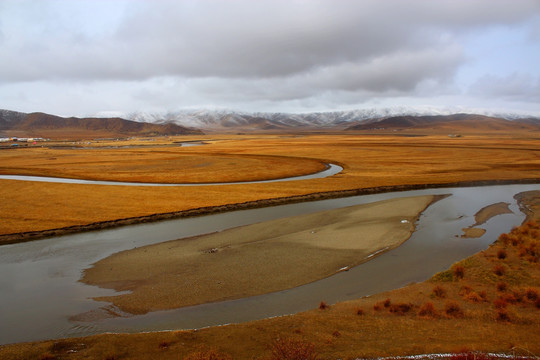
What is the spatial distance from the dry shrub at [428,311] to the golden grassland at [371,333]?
0.03 m

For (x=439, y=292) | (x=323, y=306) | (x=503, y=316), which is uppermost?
(x=503, y=316)

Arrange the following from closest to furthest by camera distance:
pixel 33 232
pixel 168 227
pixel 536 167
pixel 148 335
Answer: pixel 148 335, pixel 33 232, pixel 168 227, pixel 536 167

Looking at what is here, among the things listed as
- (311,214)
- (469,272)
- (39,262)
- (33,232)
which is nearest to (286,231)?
(311,214)

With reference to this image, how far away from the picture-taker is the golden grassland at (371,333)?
9.58 meters

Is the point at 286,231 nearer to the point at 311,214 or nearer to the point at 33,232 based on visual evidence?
the point at 311,214

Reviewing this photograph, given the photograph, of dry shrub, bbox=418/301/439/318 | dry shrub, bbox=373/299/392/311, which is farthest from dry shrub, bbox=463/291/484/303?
dry shrub, bbox=373/299/392/311

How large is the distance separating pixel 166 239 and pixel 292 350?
14694 millimetres

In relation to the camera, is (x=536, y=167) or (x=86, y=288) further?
(x=536, y=167)

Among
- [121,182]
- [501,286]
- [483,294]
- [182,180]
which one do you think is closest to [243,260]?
[483,294]

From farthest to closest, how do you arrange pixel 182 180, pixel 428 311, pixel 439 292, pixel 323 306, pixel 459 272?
pixel 182 180 → pixel 459 272 → pixel 439 292 → pixel 323 306 → pixel 428 311

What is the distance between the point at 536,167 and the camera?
49.4 m

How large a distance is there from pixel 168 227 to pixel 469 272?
1878 centimetres

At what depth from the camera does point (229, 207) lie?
96.0ft

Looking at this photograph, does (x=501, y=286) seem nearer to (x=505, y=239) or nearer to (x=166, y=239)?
(x=505, y=239)
